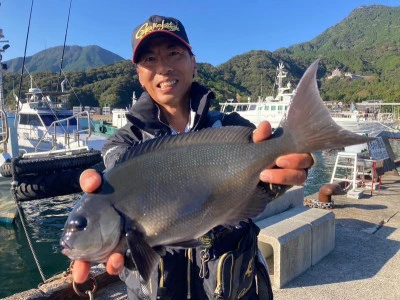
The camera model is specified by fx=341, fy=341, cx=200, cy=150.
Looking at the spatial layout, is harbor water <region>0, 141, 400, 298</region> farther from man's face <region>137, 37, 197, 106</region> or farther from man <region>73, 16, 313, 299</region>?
man's face <region>137, 37, 197, 106</region>

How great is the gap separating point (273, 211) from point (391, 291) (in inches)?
77.8

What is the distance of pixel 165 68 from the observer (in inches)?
85.9

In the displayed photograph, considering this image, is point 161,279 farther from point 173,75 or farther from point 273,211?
point 273,211

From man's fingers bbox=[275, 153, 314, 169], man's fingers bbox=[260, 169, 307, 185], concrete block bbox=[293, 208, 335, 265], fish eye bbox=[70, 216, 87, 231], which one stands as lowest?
concrete block bbox=[293, 208, 335, 265]

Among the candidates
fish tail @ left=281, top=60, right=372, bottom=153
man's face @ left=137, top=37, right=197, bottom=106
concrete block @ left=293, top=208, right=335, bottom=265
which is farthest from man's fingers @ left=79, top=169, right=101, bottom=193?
concrete block @ left=293, top=208, right=335, bottom=265

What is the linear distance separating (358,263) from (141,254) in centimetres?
471

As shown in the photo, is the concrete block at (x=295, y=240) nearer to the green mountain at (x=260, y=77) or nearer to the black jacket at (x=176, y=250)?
the black jacket at (x=176, y=250)

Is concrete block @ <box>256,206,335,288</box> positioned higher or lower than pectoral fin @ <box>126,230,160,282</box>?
lower

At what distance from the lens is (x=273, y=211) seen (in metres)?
5.74

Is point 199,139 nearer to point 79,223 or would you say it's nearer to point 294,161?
point 294,161

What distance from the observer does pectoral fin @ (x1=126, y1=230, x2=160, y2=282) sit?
1631 millimetres

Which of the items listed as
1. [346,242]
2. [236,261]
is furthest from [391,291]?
[236,261]

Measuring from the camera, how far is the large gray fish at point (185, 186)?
1.66m

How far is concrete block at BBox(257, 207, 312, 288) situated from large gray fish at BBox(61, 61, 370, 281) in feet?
9.47
